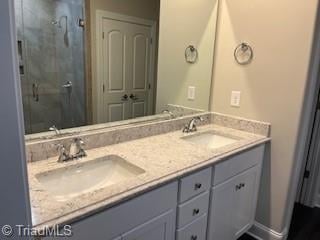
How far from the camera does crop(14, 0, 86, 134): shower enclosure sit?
119 centimetres

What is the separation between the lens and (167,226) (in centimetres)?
127

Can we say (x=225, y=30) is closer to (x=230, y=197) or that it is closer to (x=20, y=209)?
(x=230, y=197)

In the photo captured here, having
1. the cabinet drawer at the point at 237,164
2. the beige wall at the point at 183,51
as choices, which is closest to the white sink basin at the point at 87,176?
the cabinet drawer at the point at 237,164

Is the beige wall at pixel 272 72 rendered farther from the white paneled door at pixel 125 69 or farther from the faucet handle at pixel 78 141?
the faucet handle at pixel 78 141

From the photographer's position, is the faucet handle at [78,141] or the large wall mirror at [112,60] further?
the faucet handle at [78,141]

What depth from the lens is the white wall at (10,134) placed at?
1.71ft

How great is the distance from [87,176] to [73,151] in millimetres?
162

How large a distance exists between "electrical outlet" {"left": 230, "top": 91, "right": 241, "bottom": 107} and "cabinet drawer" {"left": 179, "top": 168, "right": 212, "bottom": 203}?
89 cm

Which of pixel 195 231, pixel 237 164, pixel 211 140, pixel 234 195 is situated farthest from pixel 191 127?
pixel 195 231

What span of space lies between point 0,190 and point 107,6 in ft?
4.18

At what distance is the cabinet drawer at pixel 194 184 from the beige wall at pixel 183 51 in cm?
74

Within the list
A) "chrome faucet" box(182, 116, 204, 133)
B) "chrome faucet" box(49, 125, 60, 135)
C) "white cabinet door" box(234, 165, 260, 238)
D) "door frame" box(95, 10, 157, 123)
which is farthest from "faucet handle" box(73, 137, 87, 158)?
"white cabinet door" box(234, 165, 260, 238)

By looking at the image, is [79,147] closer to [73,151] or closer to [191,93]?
[73,151]

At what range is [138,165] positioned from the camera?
4.29 ft
